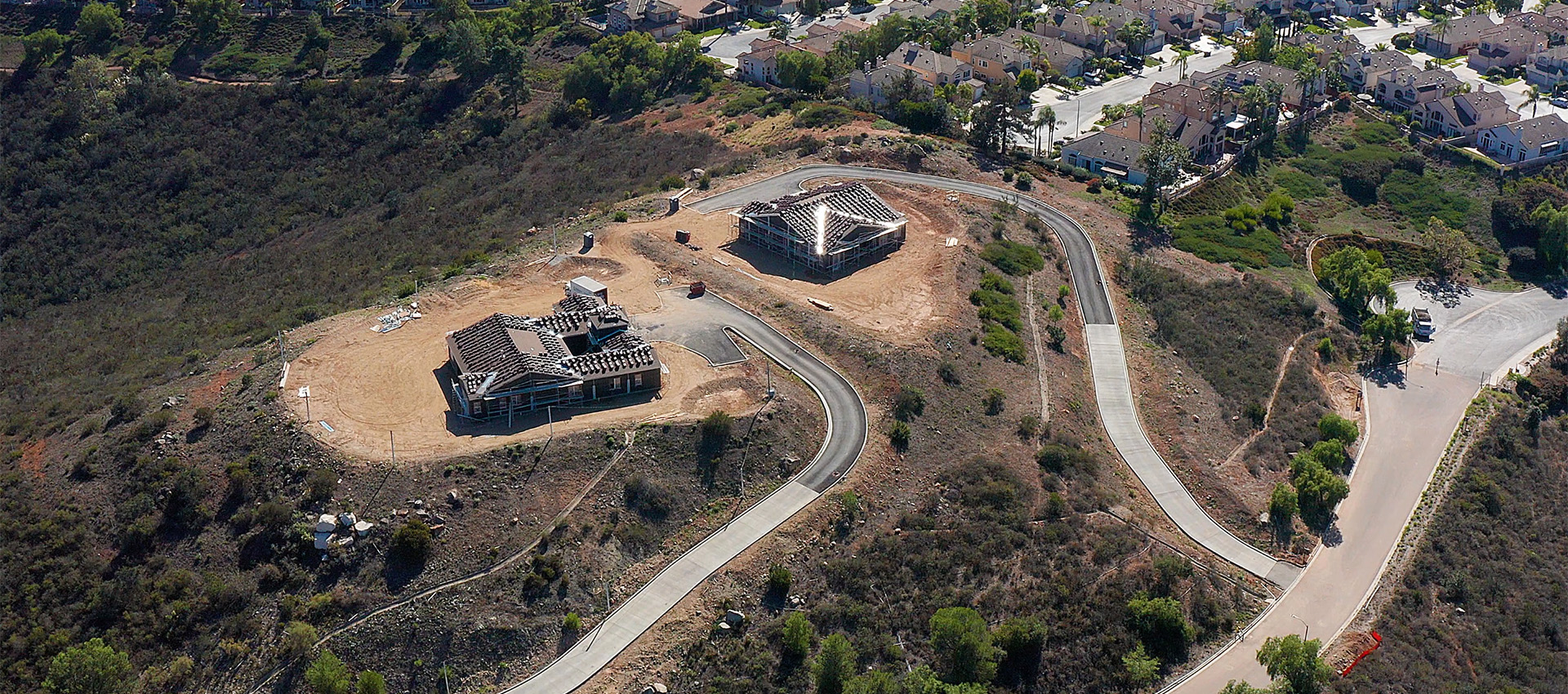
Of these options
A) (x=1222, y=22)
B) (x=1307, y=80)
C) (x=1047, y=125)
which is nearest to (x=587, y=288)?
(x=1047, y=125)

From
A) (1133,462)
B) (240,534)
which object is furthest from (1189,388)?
(240,534)

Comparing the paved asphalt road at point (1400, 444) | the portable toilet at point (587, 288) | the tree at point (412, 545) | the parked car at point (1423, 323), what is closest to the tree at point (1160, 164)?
the paved asphalt road at point (1400, 444)

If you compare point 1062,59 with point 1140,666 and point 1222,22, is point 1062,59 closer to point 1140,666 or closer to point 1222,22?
point 1222,22

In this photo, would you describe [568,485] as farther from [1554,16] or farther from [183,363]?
[1554,16]

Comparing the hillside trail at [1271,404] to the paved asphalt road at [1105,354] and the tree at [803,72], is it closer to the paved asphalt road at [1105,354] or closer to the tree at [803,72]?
the paved asphalt road at [1105,354]

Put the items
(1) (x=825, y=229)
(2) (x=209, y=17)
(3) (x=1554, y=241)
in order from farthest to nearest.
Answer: (2) (x=209, y=17) < (3) (x=1554, y=241) < (1) (x=825, y=229)

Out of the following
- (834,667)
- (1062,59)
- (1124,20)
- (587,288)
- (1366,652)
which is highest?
(587,288)

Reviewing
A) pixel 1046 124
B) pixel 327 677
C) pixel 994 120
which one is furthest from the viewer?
pixel 1046 124
